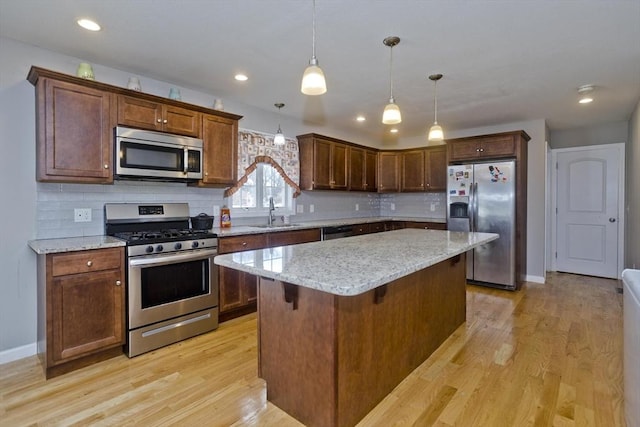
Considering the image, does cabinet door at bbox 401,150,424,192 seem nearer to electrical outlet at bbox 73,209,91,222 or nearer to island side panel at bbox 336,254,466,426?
island side panel at bbox 336,254,466,426

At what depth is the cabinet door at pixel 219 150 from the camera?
3369mm

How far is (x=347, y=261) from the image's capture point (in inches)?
71.2

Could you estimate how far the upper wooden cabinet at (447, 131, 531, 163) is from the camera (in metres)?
4.46

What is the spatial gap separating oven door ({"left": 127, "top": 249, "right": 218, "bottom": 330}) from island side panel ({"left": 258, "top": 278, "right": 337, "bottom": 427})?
1154 mm

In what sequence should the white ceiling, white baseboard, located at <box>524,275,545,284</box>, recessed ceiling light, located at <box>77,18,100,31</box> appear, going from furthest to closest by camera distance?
white baseboard, located at <box>524,275,545,284</box> → recessed ceiling light, located at <box>77,18,100,31</box> → the white ceiling

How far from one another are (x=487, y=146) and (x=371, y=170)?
1.84 meters

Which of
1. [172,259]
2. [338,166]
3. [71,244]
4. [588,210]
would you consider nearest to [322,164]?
[338,166]

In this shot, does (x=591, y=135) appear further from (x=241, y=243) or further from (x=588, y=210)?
(x=241, y=243)

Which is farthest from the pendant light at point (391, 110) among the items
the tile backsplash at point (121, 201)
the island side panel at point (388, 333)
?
the tile backsplash at point (121, 201)

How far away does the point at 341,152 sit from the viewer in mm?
5117

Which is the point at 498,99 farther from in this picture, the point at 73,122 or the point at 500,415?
the point at 73,122

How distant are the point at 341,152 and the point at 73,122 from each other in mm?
3405

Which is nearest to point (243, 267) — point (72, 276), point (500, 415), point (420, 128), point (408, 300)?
point (408, 300)

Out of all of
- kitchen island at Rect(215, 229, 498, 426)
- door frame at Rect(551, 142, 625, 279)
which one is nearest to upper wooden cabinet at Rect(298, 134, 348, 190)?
kitchen island at Rect(215, 229, 498, 426)
